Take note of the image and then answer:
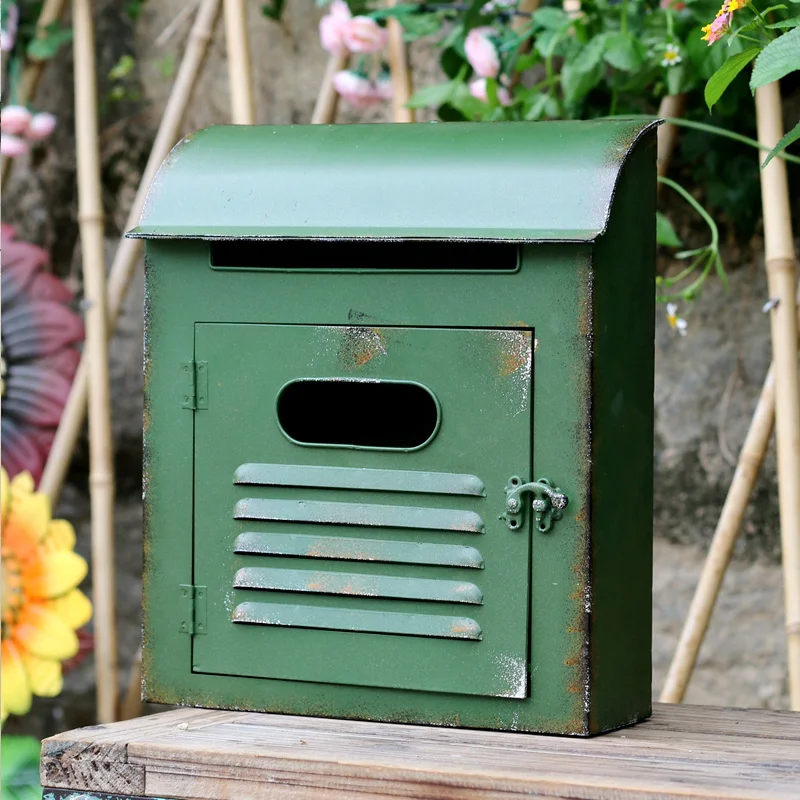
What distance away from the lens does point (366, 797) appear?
119 cm

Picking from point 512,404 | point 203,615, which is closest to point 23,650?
point 203,615

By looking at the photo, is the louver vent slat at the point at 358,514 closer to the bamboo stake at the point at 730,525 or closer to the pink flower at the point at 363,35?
the bamboo stake at the point at 730,525

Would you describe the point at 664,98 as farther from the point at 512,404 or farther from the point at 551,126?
the point at 512,404

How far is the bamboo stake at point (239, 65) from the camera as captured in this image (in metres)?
2.13

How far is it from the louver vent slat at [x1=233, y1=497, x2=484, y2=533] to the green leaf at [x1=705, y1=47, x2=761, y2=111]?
45 centimetres

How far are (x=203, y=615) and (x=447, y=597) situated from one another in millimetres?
268

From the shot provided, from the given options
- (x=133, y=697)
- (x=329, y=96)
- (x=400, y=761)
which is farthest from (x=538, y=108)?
(x=133, y=697)

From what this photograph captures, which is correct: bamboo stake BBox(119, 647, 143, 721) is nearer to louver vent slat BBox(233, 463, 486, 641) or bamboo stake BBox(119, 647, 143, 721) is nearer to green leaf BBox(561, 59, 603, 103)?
louver vent slat BBox(233, 463, 486, 641)

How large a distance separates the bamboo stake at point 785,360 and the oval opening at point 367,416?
1.61 feet

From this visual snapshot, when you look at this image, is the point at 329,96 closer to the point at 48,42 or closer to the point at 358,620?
the point at 48,42

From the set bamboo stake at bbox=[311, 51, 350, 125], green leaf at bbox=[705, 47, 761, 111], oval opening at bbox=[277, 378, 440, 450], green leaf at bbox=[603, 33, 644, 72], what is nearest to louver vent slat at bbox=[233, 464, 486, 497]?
oval opening at bbox=[277, 378, 440, 450]

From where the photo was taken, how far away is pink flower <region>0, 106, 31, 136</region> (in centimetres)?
238

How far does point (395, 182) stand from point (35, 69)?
137cm

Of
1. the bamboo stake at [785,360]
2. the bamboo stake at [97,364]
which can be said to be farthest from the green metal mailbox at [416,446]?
the bamboo stake at [97,364]
